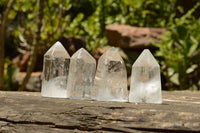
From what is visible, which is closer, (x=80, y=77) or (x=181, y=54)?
(x=80, y=77)

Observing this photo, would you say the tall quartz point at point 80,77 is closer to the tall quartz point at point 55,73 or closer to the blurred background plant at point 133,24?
the tall quartz point at point 55,73

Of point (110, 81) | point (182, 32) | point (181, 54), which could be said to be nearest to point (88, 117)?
point (110, 81)

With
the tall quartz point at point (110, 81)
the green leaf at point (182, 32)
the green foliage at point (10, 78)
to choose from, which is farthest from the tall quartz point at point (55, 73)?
the green foliage at point (10, 78)

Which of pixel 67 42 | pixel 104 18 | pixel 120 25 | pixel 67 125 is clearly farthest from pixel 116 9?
pixel 67 125

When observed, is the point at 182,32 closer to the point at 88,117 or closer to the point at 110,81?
the point at 110,81

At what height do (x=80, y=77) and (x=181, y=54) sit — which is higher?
(x=181, y=54)

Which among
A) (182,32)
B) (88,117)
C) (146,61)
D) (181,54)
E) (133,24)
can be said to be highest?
(133,24)
